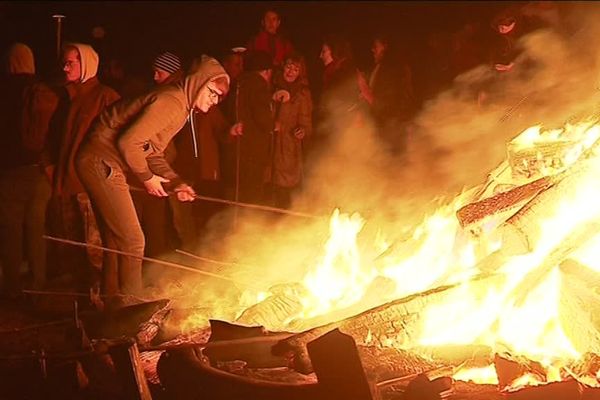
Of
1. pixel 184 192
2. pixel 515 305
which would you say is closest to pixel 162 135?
pixel 184 192

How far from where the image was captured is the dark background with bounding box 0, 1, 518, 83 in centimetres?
1373

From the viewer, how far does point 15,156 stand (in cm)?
739

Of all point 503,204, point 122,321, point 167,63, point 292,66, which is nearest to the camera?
point 503,204

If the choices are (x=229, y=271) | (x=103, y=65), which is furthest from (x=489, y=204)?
(x=103, y=65)

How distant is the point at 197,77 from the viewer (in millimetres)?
6613

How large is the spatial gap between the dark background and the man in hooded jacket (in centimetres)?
654

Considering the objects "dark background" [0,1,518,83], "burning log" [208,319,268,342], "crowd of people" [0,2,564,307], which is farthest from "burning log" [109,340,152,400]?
"dark background" [0,1,518,83]

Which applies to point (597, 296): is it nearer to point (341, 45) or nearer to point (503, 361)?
point (503, 361)

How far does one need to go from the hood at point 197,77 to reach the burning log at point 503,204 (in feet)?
7.88

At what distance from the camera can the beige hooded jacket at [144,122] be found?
6.48 m

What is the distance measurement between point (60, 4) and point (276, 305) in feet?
36.1

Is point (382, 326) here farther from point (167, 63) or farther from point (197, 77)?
point (167, 63)

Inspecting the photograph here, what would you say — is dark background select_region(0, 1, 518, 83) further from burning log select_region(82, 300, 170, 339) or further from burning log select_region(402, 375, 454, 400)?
burning log select_region(402, 375, 454, 400)

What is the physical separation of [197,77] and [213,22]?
862 cm
